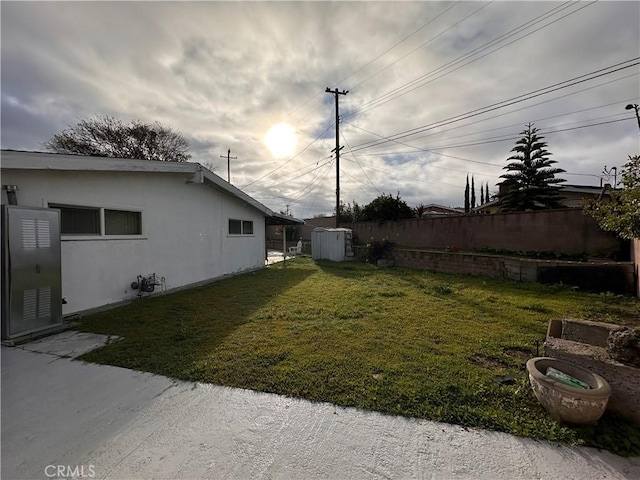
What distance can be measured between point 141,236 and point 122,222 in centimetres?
51

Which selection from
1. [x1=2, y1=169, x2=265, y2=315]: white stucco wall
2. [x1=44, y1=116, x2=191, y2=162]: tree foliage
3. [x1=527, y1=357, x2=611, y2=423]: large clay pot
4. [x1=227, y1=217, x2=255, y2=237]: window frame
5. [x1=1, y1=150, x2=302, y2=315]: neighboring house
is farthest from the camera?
[x1=44, y1=116, x2=191, y2=162]: tree foliage

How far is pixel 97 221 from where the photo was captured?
17.9ft

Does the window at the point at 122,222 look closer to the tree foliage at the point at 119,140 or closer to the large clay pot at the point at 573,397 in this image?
the large clay pot at the point at 573,397

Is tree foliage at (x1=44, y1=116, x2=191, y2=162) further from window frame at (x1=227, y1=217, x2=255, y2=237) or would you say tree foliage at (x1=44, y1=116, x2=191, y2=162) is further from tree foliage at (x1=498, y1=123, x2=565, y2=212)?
tree foliage at (x1=498, y1=123, x2=565, y2=212)

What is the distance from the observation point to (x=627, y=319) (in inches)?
187

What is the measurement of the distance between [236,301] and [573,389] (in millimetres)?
5619

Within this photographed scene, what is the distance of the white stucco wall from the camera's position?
4820mm

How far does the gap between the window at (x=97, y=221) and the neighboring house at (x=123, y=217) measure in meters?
0.01

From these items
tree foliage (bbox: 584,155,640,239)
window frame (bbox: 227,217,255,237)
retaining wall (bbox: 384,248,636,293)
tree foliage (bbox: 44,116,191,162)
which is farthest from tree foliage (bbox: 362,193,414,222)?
tree foliage (bbox: 44,116,191,162)

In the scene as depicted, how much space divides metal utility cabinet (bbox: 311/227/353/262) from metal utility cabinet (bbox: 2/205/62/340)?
38.1 feet

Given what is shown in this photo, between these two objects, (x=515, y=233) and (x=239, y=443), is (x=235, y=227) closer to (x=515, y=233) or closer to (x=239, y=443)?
(x=239, y=443)

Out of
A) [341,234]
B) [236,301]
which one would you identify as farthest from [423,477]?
[341,234]

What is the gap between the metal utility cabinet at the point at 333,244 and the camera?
48.3ft

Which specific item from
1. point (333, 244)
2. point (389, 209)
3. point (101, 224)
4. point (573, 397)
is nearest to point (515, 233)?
point (389, 209)
